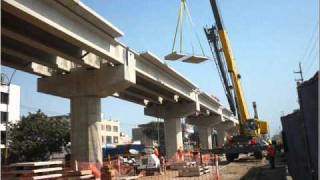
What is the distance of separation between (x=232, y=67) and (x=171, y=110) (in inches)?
526

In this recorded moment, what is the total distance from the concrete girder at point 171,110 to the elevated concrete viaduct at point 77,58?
10.8 metres

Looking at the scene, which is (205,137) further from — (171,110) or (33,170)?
(33,170)

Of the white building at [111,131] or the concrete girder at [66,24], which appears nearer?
A: the concrete girder at [66,24]

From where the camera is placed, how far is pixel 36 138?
59.4 m

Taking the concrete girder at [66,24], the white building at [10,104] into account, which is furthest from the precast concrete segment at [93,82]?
the white building at [10,104]

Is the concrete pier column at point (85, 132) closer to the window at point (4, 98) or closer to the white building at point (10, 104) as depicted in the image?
the white building at point (10, 104)

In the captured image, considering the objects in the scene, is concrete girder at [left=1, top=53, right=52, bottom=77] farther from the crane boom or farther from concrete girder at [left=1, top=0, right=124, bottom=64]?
the crane boom

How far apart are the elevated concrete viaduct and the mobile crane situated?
14.9 ft

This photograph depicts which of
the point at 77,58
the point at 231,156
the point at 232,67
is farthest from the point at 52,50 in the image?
the point at 231,156

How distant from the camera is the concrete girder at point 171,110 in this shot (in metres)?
46.9

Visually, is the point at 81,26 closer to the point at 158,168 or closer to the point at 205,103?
the point at 158,168

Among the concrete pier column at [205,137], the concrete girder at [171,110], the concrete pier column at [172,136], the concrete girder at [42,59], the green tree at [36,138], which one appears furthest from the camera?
the concrete pier column at [205,137]

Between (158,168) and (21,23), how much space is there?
14.8 metres

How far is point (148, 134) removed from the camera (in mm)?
136250
